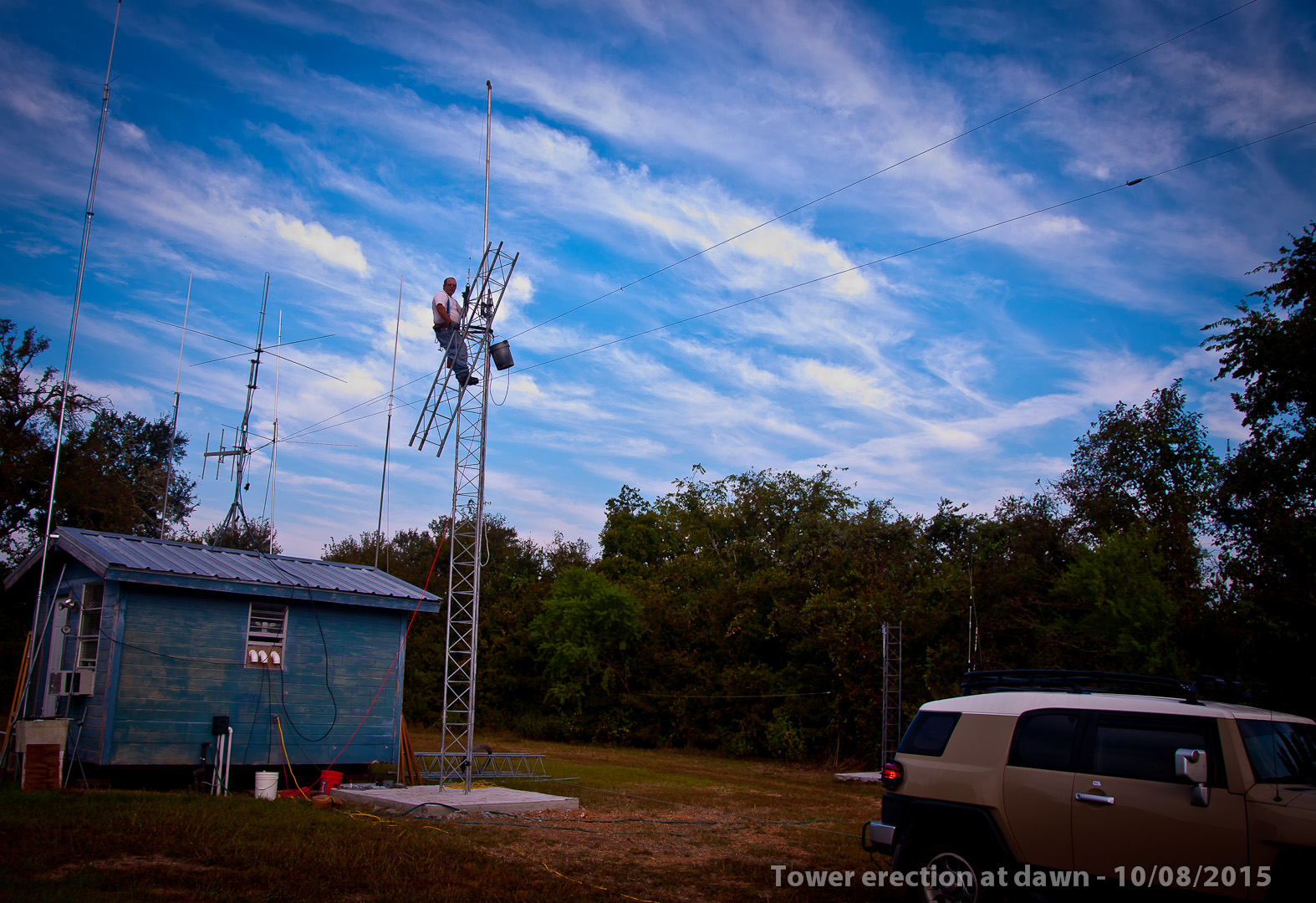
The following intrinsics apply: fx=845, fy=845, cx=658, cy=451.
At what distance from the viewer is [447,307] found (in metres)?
14.1

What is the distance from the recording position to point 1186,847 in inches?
202

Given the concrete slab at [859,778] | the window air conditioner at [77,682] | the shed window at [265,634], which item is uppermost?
the shed window at [265,634]

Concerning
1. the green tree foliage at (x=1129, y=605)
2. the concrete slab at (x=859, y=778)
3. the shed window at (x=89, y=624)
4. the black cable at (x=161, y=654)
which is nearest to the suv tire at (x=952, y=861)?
the black cable at (x=161, y=654)

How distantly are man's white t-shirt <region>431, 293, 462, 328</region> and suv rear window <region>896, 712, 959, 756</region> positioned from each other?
32.8 feet

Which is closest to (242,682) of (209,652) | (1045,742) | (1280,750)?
(209,652)

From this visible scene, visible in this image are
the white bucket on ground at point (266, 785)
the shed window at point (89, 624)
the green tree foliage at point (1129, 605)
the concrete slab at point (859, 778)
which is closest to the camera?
the white bucket on ground at point (266, 785)

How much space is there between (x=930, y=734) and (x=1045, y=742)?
38.6 inches

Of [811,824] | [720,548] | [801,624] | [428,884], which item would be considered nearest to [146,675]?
[428,884]

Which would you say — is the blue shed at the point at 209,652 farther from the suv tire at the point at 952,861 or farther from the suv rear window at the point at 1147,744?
the suv rear window at the point at 1147,744

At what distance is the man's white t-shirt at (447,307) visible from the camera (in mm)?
13992

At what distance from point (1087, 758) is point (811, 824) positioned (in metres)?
7.07

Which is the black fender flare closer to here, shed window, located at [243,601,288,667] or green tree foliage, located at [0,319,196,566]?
shed window, located at [243,601,288,667]

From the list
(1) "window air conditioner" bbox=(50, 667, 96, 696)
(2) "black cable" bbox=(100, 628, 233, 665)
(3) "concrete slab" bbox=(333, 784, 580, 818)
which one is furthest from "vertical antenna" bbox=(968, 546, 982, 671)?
(1) "window air conditioner" bbox=(50, 667, 96, 696)

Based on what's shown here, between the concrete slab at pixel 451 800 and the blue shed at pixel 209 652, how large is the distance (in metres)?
1.93
